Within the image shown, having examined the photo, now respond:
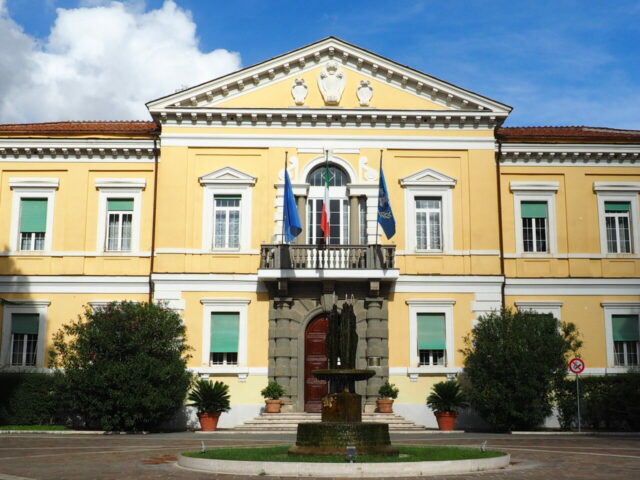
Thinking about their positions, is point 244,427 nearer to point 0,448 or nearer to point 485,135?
point 0,448

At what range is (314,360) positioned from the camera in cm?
2662

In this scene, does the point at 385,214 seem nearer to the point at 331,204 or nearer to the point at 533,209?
the point at 331,204

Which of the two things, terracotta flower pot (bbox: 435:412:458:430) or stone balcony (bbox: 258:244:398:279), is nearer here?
terracotta flower pot (bbox: 435:412:458:430)

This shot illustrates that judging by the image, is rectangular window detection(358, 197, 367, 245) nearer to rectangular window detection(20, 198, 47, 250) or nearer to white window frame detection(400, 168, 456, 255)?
white window frame detection(400, 168, 456, 255)

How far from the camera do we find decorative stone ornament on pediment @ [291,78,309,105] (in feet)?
91.6

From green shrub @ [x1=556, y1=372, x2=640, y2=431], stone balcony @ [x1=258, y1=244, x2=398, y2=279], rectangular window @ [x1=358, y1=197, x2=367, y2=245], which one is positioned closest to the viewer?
green shrub @ [x1=556, y1=372, x2=640, y2=431]

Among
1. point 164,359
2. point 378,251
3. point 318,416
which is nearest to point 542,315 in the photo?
point 378,251

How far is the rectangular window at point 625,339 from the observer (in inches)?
1095

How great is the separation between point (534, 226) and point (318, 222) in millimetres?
7894

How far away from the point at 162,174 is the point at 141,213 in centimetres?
177

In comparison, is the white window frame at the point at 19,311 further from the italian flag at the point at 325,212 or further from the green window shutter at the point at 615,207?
the green window shutter at the point at 615,207

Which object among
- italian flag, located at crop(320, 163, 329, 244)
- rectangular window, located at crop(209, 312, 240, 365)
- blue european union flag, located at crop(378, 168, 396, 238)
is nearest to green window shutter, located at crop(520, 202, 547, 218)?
blue european union flag, located at crop(378, 168, 396, 238)

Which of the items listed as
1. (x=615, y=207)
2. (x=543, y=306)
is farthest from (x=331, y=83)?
(x=615, y=207)

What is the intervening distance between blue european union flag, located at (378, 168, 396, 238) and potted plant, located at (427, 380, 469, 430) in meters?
5.19
